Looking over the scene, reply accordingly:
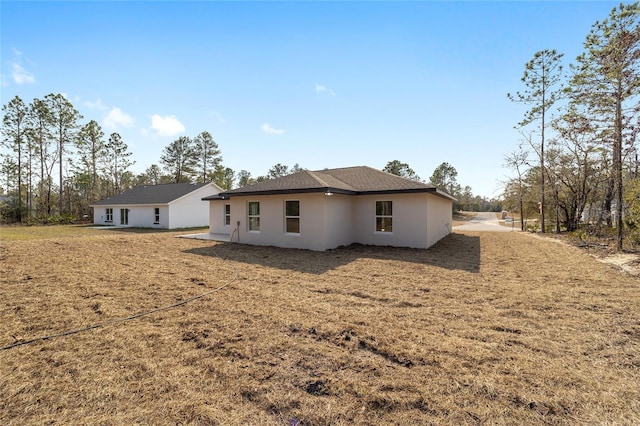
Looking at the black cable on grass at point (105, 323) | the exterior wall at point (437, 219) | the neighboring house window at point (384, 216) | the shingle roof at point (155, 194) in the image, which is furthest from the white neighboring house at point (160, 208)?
the black cable on grass at point (105, 323)

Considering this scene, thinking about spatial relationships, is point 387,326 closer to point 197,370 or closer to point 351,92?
point 197,370

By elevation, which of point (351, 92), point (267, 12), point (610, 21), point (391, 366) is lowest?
point (391, 366)

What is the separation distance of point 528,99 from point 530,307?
20474mm

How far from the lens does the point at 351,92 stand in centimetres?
1230

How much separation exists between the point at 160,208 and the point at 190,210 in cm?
222

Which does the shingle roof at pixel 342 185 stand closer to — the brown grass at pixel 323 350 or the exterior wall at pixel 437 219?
the exterior wall at pixel 437 219

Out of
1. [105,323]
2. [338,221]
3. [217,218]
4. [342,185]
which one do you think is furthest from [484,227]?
[105,323]

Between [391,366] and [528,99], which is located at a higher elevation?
[528,99]

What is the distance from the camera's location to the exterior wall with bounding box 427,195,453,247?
37.1 ft

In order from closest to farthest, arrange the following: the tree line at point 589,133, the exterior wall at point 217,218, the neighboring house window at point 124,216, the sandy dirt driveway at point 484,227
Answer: the tree line at point 589,133 → the exterior wall at point 217,218 → the sandy dirt driveway at point 484,227 → the neighboring house window at point 124,216

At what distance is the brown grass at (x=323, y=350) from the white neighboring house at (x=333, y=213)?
159 inches

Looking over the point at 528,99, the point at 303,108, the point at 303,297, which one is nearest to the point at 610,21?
the point at 528,99

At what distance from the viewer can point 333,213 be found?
428 inches

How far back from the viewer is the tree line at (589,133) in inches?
392
